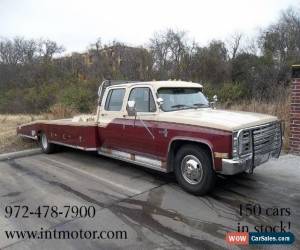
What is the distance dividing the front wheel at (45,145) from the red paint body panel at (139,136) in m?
0.23

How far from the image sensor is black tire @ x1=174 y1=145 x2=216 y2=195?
522cm

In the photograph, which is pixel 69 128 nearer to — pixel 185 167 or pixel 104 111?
pixel 104 111

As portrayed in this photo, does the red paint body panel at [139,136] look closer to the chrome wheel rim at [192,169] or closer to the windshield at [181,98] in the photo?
the chrome wheel rim at [192,169]

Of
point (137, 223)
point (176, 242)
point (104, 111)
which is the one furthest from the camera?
point (104, 111)

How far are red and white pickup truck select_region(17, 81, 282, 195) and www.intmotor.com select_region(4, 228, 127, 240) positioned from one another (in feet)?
5.83

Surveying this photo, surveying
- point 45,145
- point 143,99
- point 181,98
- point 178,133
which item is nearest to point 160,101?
point 143,99

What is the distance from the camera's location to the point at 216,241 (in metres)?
3.91

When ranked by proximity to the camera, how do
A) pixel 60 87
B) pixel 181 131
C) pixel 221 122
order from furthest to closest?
1. pixel 60 87
2. pixel 181 131
3. pixel 221 122

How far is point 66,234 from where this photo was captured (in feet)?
13.9

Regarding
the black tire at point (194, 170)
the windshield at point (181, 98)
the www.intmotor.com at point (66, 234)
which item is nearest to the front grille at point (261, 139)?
the black tire at point (194, 170)

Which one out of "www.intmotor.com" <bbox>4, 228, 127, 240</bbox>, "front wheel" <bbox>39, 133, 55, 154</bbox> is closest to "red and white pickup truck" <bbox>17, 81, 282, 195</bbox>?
"front wheel" <bbox>39, 133, 55, 154</bbox>

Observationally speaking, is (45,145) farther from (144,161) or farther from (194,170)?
(194,170)

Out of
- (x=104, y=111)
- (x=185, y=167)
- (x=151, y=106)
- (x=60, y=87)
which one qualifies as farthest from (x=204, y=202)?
(x=60, y=87)

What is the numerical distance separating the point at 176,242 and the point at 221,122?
2002 mm
